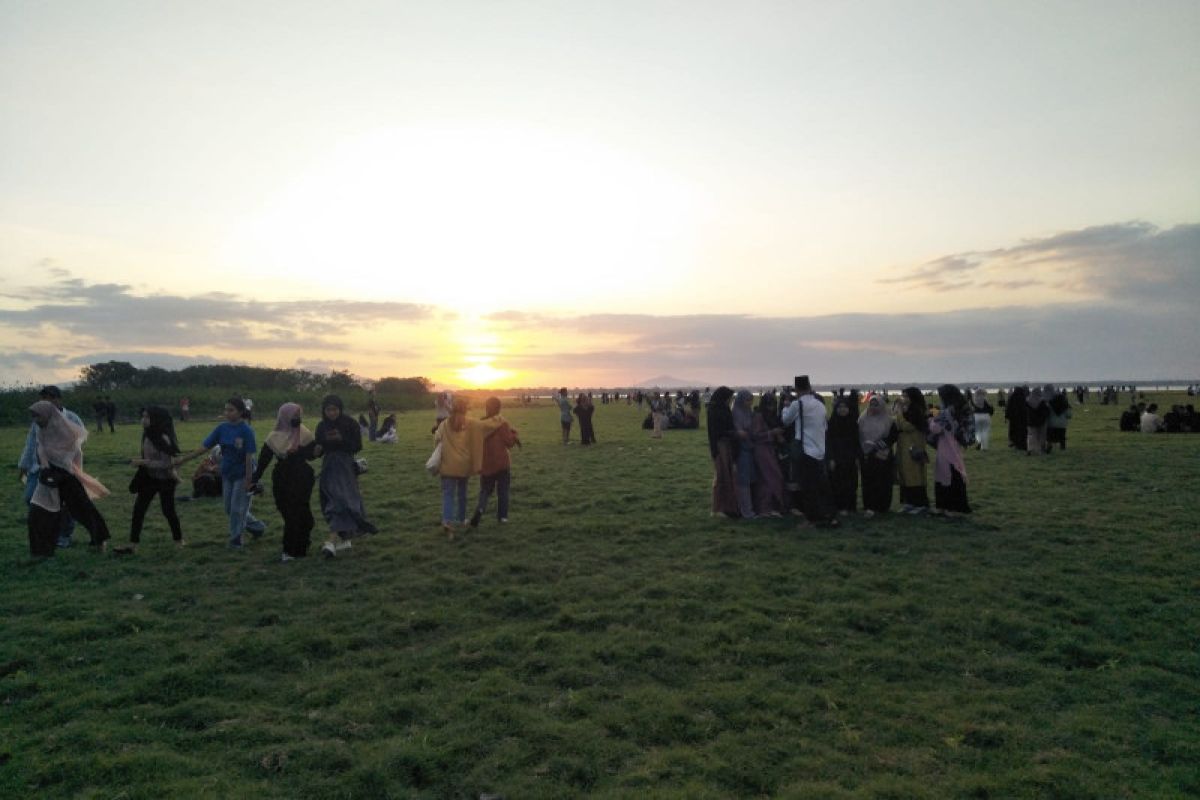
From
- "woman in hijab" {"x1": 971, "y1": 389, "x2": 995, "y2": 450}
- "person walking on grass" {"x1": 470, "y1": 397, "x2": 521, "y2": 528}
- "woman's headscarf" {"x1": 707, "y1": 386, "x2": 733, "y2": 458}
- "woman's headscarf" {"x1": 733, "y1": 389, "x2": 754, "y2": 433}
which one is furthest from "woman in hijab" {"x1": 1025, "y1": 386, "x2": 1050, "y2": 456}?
"person walking on grass" {"x1": 470, "y1": 397, "x2": 521, "y2": 528}

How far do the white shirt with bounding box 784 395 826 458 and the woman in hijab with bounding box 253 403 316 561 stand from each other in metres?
7.07

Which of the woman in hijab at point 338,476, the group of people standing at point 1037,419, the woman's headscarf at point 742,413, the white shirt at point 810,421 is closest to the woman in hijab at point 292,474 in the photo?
the woman in hijab at point 338,476

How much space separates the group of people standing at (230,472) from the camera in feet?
32.5

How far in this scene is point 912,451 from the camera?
480 inches

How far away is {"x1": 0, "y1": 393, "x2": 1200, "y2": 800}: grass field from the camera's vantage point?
15.5 ft

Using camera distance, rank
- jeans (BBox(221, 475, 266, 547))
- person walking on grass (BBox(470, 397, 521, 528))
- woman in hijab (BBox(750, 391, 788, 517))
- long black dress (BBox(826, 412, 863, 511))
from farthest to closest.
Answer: woman in hijab (BBox(750, 391, 788, 517)), long black dress (BBox(826, 412, 863, 511)), person walking on grass (BBox(470, 397, 521, 528)), jeans (BBox(221, 475, 266, 547))

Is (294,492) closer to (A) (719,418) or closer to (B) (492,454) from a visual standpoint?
(B) (492,454)

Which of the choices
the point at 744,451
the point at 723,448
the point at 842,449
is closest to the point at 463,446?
the point at 723,448

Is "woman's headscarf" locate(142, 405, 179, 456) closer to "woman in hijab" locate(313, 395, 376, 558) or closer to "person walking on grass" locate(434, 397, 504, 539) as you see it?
"woman in hijab" locate(313, 395, 376, 558)

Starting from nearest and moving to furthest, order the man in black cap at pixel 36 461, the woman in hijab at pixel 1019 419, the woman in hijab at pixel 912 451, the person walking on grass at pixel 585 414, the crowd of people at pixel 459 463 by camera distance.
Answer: the crowd of people at pixel 459 463
the man in black cap at pixel 36 461
the woman in hijab at pixel 912 451
the woman in hijab at pixel 1019 419
the person walking on grass at pixel 585 414

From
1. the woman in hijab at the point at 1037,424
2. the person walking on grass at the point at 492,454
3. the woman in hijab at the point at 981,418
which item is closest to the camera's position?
the person walking on grass at the point at 492,454

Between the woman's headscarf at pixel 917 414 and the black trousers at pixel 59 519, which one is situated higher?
the woman's headscarf at pixel 917 414

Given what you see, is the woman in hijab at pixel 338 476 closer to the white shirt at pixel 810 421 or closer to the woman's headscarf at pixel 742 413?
the woman's headscarf at pixel 742 413

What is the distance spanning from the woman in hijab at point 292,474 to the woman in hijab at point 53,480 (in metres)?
2.62
